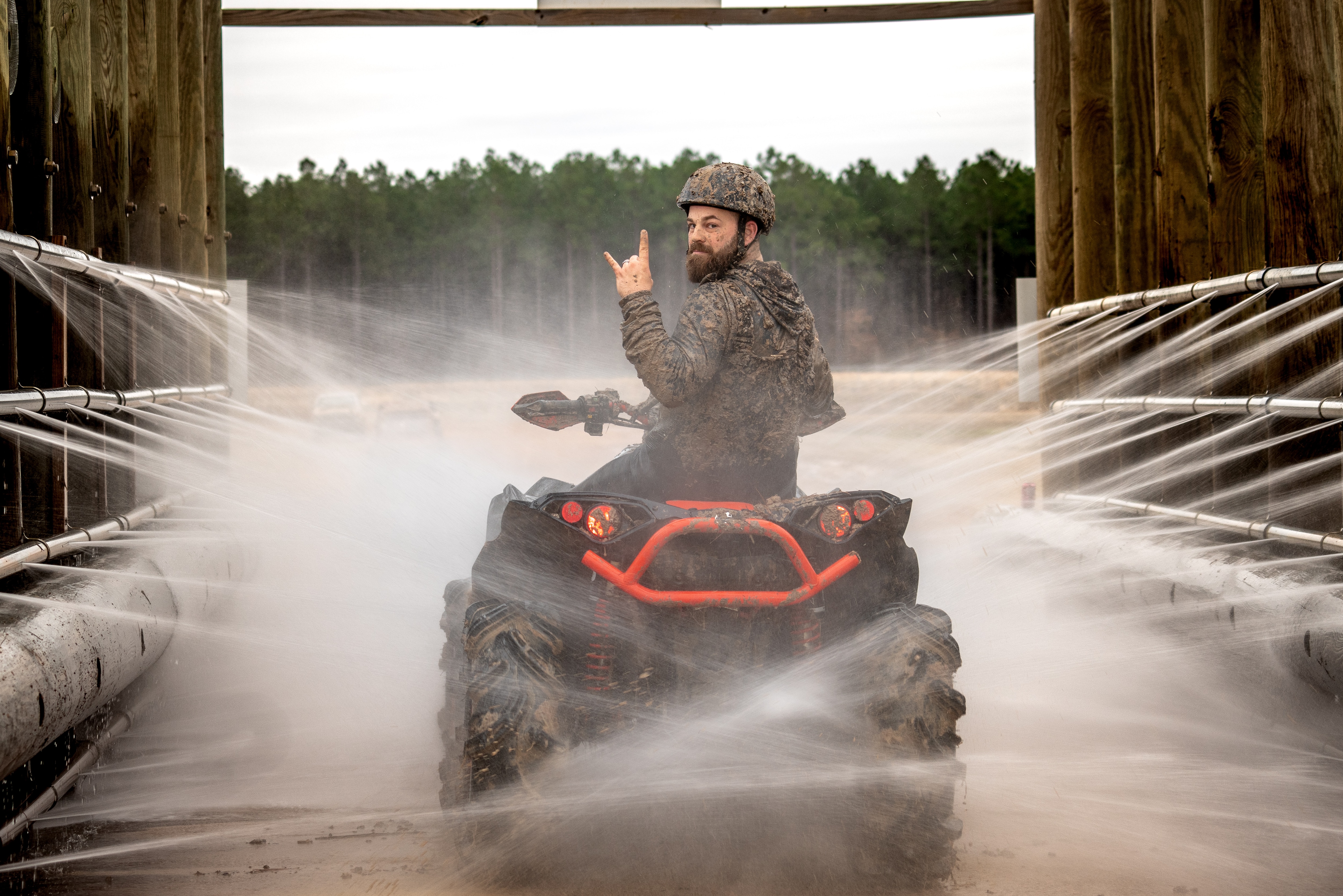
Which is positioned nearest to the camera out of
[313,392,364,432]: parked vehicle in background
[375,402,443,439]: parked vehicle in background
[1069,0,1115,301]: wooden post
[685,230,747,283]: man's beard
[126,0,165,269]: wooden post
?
[685,230,747,283]: man's beard

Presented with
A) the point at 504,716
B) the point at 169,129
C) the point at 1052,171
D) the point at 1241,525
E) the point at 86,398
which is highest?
the point at 169,129

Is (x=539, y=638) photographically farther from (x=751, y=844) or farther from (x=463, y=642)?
(x=751, y=844)

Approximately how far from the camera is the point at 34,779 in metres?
4.43

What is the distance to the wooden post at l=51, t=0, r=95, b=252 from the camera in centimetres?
533

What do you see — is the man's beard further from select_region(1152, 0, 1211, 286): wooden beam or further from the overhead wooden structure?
select_region(1152, 0, 1211, 286): wooden beam

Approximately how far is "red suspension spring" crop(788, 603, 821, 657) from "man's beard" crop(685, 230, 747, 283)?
130cm

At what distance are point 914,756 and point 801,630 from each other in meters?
0.53

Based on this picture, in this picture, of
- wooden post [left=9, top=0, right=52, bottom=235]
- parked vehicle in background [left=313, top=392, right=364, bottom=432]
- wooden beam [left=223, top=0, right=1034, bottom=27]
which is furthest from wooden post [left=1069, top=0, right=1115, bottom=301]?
parked vehicle in background [left=313, top=392, right=364, bottom=432]

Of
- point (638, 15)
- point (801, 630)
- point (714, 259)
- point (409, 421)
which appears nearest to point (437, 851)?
point (801, 630)

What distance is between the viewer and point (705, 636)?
3889 mm

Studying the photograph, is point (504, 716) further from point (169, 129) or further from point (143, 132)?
point (169, 129)

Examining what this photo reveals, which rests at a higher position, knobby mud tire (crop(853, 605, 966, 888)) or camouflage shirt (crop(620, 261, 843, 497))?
camouflage shirt (crop(620, 261, 843, 497))

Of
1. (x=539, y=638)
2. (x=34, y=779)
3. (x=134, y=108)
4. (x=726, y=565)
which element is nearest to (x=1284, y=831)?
(x=726, y=565)

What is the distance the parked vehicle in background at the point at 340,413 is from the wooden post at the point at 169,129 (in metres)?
15.6
